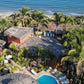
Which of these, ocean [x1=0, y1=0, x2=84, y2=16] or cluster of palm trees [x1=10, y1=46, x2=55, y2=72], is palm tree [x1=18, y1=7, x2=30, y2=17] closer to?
cluster of palm trees [x1=10, y1=46, x2=55, y2=72]

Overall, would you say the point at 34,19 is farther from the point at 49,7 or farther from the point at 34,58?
the point at 49,7

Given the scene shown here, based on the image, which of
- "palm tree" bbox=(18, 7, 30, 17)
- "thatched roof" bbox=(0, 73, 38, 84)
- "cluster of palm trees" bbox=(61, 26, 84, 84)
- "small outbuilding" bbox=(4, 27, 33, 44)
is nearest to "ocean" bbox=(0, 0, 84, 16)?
"palm tree" bbox=(18, 7, 30, 17)

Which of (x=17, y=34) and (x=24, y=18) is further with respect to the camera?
(x=24, y=18)

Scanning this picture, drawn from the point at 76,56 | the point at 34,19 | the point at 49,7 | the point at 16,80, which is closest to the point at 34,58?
the point at 16,80

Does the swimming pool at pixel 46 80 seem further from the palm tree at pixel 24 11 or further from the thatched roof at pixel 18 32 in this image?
the palm tree at pixel 24 11

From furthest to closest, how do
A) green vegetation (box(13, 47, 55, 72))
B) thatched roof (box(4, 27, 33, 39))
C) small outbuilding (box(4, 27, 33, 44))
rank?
1. thatched roof (box(4, 27, 33, 39))
2. small outbuilding (box(4, 27, 33, 44))
3. green vegetation (box(13, 47, 55, 72))

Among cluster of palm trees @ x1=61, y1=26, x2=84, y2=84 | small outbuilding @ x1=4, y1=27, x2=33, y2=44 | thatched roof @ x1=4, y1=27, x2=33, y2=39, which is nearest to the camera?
cluster of palm trees @ x1=61, y1=26, x2=84, y2=84

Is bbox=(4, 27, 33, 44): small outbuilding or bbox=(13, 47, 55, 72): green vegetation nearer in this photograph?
bbox=(13, 47, 55, 72): green vegetation

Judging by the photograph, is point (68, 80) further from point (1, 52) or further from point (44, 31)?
point (44, 31)

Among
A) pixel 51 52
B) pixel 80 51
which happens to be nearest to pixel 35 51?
pixel 51 52

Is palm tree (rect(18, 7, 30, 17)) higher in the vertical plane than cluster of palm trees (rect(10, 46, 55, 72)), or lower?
higher

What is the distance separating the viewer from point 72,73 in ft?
55.9

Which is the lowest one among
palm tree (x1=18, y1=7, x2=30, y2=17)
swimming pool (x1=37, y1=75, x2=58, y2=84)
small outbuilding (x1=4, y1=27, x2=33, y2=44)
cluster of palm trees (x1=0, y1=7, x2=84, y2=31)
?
swimming pool (x1=37, y1=75, x2=58, y2=84)

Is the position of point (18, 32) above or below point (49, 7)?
below
